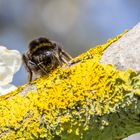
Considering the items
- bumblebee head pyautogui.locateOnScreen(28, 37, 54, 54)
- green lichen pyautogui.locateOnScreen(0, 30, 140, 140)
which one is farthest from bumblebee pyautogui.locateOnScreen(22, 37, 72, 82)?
green lichen pyautogui.locateOnScreen(0, 30, 140, 140)

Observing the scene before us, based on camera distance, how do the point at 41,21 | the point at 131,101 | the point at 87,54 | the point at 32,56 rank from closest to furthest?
the point at 131,101
the point at 87,54
the point at 32,56
the point at 41,21

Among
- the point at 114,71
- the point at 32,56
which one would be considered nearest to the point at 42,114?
the point at 114,71

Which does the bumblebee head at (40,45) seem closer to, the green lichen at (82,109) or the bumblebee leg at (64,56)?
the bumblebee leg at (64,56)

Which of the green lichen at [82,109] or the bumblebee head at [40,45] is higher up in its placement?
the bumblebee head at [40,45]

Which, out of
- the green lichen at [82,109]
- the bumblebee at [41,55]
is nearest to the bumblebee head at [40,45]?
the bumblebee at [41,55]

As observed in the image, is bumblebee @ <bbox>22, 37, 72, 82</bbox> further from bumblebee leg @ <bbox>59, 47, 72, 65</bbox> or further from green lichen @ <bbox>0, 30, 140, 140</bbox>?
green lichen @ <bbox>0, 30, 140, 140</bbox>

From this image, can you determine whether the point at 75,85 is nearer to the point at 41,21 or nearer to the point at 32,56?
the point at 32,56

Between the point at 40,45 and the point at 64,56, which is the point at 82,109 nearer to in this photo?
the point at 64,56

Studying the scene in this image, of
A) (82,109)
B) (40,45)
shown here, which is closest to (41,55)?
(40,45)

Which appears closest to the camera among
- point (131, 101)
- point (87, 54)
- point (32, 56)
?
point (131, 101)
